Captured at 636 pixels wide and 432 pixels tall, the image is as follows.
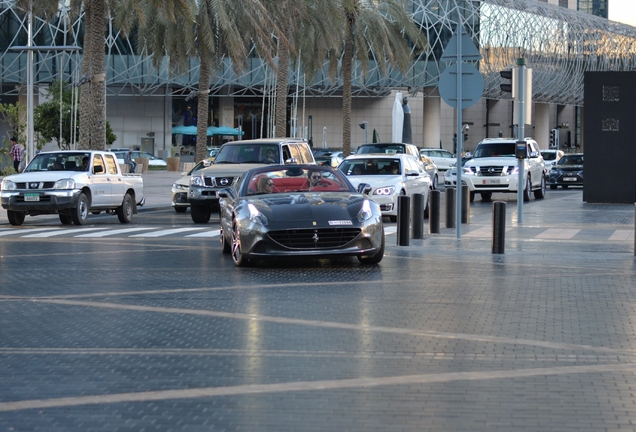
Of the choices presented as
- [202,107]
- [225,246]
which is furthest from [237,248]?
[202,107]

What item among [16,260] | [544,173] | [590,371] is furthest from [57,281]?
[544,173]

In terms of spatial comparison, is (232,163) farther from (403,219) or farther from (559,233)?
(403,219)

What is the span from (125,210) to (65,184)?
212cm

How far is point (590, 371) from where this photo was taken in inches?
294

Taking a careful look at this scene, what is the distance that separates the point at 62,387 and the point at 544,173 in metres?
32.4

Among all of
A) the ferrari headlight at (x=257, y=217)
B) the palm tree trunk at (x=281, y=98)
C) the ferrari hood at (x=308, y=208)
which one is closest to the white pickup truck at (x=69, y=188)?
the ferrari hood at (x=308, y=208)

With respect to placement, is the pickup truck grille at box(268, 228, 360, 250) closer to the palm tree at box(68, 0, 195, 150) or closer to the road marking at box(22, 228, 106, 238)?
the road marking at box(22, 228, 106, 238)

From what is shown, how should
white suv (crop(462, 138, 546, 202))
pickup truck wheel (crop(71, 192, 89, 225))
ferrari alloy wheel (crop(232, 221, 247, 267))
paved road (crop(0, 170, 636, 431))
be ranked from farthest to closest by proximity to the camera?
white suv (crop(462, 138, 546, 202)) < pickup truck wheel (crop(71, 192, 89, 225)) < ferrari alloy wheel (crop(232, 221, 247, 267)) < paved road (crop(0, 170, 636, 431))

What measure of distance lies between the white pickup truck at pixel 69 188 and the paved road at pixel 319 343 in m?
7.94

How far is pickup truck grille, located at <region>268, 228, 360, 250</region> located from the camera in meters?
13.9

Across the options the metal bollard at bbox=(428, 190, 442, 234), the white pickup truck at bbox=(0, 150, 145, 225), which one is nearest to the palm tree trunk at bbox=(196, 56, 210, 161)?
the white pickup truck at bbox=(0, 150, 145, 225)

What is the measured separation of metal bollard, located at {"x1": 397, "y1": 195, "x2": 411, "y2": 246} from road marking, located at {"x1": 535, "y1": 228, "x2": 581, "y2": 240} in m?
3.27

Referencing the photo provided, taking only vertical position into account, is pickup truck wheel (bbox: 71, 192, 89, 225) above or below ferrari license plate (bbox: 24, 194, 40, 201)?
below

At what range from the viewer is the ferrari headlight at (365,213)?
1410 cm
